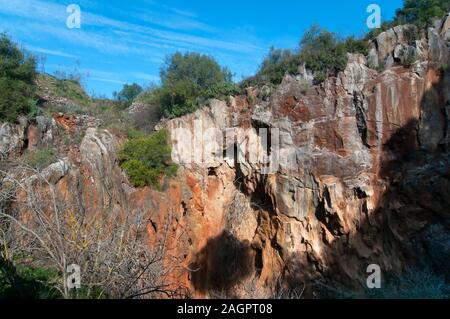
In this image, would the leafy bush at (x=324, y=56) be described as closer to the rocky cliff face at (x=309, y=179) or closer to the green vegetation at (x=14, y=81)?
the rocky cliff face at (x=309, y=179)

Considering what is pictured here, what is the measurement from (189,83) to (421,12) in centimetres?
785

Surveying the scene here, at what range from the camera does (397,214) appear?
34.0 ft

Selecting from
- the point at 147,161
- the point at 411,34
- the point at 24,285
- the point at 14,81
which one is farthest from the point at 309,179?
the point at 14,81

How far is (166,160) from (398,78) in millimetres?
7188

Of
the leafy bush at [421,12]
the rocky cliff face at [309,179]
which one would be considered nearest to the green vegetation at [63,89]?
the rocky cliff face at [309,179]

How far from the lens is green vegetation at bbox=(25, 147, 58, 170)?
9.59m

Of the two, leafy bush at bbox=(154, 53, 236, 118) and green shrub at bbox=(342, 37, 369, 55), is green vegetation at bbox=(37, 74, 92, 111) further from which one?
green shrub at bbox=(342, 37, 369, 55)

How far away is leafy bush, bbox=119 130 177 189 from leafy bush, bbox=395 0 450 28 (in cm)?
856

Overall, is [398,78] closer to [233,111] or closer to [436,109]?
[436,109]

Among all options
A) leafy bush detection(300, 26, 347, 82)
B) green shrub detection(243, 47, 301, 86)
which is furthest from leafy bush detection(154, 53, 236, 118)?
leafy bush detection(300, 26, 347, 82)

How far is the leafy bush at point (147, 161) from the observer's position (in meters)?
11.6

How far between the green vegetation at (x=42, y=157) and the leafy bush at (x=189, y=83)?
4.34m

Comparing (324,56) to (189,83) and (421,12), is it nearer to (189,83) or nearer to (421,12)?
(421,12)

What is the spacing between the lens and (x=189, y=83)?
13688mm
